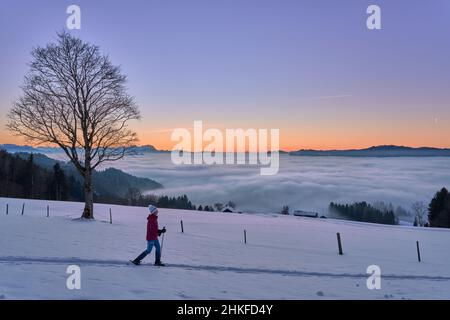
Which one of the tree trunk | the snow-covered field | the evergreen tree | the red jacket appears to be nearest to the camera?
the snow-covered field

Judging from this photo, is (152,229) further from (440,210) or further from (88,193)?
(440,210)

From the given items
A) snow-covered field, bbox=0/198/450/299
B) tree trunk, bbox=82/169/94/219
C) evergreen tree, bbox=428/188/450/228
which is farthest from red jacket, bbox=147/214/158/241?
evergreen tree, bbox=428/188/450/228

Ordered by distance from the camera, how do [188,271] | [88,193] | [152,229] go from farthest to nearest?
1. [88,193]
2. [188,271]
3. [152,229]

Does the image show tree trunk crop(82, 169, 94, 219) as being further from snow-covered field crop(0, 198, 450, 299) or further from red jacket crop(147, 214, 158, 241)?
red jacket crop(147, 214, 158, 241)

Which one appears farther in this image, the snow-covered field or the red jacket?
the red jacket

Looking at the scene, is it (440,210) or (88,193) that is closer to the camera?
(88,193)

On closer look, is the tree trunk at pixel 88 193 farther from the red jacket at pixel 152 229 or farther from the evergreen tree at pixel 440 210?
the evergreen tree at pixel 440 210

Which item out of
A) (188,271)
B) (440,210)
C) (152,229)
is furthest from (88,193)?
(440,210)

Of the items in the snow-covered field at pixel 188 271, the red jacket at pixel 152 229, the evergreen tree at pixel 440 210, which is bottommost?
the evergreen tree at pixel 440 210

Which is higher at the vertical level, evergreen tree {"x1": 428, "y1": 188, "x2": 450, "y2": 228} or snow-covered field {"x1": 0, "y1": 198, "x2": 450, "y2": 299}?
snow-covered field {"x1": 0, "y1": 198, "x2": 450, "y2": 299}

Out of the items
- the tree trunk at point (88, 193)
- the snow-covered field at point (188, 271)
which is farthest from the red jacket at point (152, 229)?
the tree trunk at point (88, 193)

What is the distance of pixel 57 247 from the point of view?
19.9m
